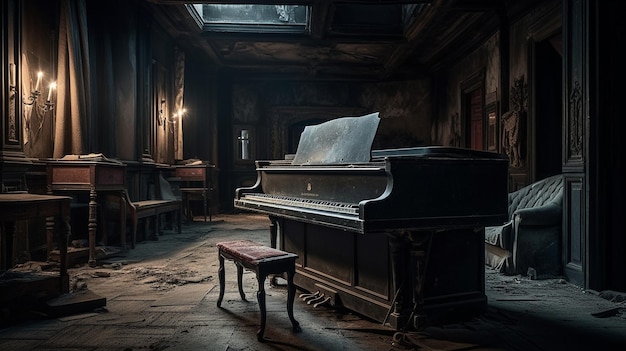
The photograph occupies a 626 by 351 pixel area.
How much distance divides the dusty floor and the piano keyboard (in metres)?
0.81

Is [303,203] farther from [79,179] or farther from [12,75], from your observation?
[12,75]

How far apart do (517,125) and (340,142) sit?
4822 millimetres

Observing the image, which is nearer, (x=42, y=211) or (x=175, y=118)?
(x=42, y=211)

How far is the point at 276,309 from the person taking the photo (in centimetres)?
376

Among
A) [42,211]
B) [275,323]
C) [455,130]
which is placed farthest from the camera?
[455,130]

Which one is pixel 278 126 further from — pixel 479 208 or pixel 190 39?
pixel 479 208

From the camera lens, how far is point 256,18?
1009 cm

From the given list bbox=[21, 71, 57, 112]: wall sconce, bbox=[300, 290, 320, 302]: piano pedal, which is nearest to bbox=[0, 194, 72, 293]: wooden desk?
bbox=[300, 290, 320, 302]: piano pedal

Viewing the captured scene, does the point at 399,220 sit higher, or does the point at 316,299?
the point at 399,220

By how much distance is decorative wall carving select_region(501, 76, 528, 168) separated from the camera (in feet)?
24.6

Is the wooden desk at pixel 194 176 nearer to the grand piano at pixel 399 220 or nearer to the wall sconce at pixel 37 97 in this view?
the wall sconce at pixel 37 97

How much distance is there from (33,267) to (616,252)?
18.7 feet

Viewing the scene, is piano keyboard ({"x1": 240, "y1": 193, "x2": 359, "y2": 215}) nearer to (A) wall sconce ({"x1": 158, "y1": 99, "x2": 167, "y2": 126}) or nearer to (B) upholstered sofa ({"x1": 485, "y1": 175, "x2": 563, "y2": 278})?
(B) upholstered sofa ({"x1": 485, "y1": 175, "x2": 563, "y2": 278})

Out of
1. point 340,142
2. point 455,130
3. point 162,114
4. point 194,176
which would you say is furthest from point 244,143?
point 340,142
